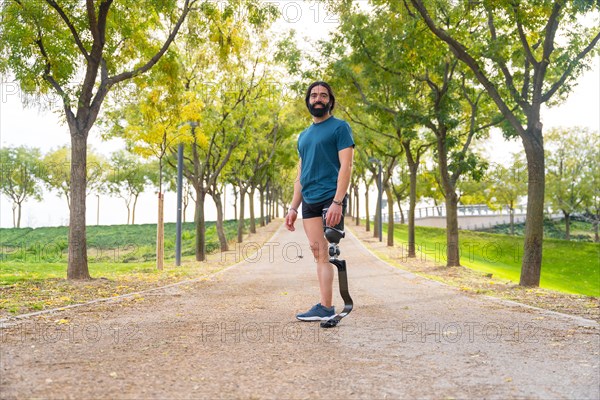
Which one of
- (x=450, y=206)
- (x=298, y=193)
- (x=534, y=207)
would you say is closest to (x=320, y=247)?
(x=298, y=193)

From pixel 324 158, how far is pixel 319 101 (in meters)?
0.58

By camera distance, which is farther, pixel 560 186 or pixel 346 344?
pixel 560 186

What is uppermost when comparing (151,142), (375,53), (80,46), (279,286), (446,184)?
(375,53)

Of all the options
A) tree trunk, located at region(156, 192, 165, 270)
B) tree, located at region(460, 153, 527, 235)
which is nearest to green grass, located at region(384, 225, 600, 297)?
tree, located at region(460, 153, 527, 235)

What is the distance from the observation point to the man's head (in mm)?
5465

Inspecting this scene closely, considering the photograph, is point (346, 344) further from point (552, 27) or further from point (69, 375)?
point (552, 27)

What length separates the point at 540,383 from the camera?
3572 millimetres

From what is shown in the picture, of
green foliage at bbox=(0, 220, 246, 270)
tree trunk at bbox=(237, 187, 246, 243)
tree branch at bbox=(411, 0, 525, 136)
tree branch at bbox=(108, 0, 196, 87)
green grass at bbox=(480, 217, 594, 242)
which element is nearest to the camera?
tree branch at bbox=(411, 0, 525, 136)

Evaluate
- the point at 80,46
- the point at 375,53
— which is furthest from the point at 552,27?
the point at 80,46

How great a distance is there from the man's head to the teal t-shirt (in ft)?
0.44

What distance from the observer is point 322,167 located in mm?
5363

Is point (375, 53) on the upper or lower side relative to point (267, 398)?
upper

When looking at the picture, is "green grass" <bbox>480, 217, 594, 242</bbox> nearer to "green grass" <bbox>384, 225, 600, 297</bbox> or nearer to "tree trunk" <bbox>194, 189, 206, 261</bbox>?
"green grass" <bbox>384, 225, 600, 297</bbox>

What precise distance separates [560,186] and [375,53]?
33003 millimetres
